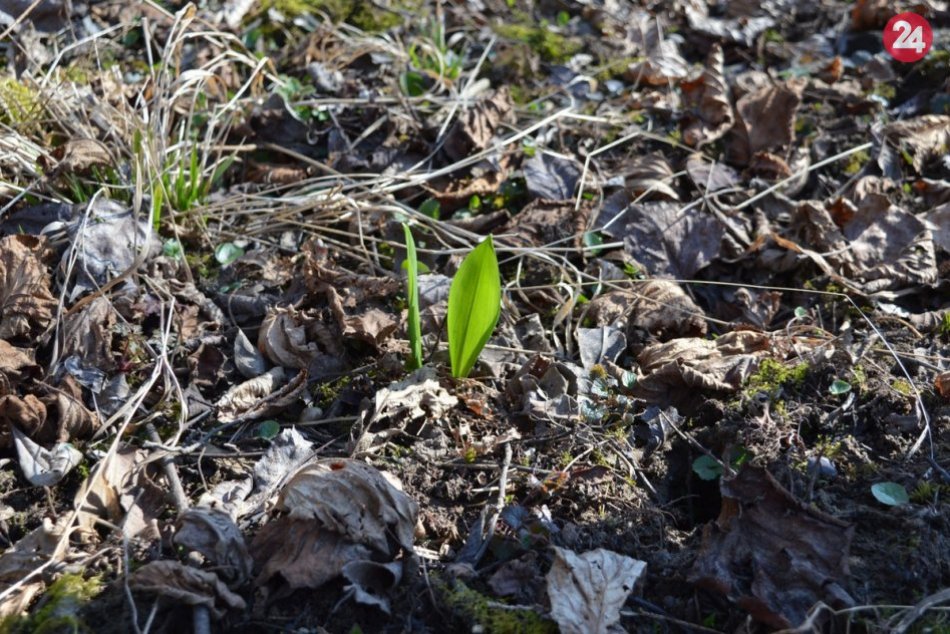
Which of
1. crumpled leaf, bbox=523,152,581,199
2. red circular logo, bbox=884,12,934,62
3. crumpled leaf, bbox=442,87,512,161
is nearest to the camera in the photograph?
crumpled leaf, bbox=523,152,581,199

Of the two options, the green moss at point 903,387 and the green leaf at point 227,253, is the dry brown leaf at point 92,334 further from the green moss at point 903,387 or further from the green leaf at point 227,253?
the green moss at point 903,387

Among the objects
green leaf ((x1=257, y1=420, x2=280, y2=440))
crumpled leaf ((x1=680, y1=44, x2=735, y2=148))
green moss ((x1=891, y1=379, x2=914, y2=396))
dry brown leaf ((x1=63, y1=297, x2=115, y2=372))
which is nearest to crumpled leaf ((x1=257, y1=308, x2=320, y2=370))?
green leaf ((x1=257, y1=420, x2=280, y2=440))

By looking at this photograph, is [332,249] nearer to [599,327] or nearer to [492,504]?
[599,327]

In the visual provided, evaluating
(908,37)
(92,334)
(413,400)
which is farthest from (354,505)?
(908,37)

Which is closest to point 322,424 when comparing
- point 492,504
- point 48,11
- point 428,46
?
point 492,504

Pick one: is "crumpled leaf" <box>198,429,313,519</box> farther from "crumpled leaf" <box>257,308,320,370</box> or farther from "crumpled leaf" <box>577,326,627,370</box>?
"crumpled leaf" <box>577,326,627,370</box>

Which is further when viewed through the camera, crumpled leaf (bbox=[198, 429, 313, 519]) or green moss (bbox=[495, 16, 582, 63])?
green moss (bbox=[495, 16, 582, 63])

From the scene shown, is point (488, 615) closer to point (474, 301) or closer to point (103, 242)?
point (474, 301)
